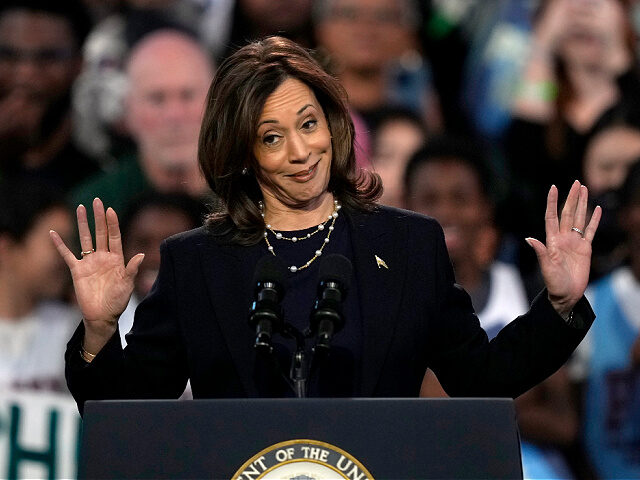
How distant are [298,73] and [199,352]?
0.58 m

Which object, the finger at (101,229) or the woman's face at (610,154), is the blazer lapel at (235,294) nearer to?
the finger at (101,229)

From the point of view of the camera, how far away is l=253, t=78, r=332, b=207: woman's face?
214cm

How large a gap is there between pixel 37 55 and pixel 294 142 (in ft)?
10.9

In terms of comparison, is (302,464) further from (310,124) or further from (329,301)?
(310,124)

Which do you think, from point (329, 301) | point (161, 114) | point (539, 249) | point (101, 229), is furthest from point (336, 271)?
point (161, 114)

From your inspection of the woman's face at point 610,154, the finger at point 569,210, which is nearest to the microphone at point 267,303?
the finger at point 569,210

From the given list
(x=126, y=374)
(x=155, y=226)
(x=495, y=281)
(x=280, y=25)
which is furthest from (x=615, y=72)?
(x=126, y=374)

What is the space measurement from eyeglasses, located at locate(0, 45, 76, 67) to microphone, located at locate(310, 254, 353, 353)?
357 cm

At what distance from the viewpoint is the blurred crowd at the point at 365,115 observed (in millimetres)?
4770

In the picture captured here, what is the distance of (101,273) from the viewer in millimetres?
2098

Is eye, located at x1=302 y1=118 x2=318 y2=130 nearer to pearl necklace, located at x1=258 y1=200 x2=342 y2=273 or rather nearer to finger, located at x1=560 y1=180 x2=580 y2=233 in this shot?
pearl necklace, located at x1=258 y1=200 x2=342 y2=273

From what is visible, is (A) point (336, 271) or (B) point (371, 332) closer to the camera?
(A) point (336, 271)

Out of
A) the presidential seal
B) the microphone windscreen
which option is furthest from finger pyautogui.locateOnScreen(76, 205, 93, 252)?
the presidential seal

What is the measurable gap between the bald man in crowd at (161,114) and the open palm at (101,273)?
2828 millimetres
